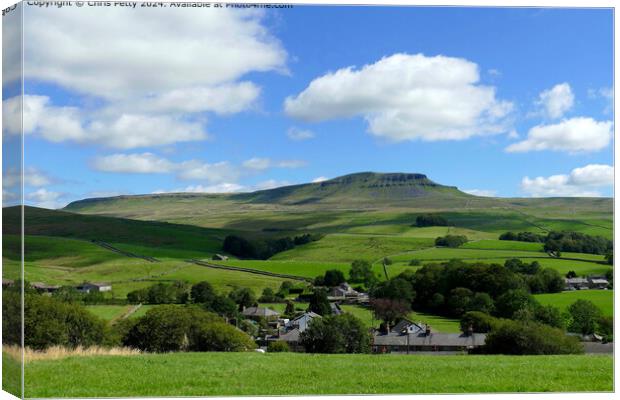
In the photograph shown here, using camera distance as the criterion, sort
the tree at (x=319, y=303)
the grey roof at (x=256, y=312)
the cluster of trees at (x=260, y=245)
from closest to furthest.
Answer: the tree at (x=319, y=303) → the grey roof at (x=256, y=312) → the cluster of trees at (x=260, y=245)

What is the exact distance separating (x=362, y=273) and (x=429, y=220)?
1534 mm

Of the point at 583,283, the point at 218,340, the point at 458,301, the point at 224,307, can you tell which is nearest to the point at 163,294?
the point at 224,307

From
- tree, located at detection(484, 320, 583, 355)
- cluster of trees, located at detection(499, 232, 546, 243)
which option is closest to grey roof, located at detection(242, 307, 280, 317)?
tree, located at detection(484, 320, 583, 355)

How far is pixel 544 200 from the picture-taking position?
11.8 meters

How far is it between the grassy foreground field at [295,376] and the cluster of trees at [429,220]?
2.90 m

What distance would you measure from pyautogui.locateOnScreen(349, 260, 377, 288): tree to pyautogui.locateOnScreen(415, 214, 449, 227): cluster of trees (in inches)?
46.8

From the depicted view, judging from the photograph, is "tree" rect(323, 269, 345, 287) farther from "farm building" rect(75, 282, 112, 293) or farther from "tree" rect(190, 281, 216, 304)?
"farm building" rect(75, 282, 112, 293)

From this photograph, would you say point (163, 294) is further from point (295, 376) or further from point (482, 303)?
point (482, 303)

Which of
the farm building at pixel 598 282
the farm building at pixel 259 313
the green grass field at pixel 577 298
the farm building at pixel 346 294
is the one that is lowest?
the farm building at pixel 259 313

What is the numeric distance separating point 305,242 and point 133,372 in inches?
180

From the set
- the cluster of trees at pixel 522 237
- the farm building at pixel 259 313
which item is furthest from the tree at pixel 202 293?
the cluster of trees at pixel 522 237

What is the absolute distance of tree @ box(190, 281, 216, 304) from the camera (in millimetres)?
12203

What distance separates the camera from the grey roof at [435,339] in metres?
11.6

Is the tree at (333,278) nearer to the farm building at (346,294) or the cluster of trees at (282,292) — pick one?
the farm building at (346,294)
